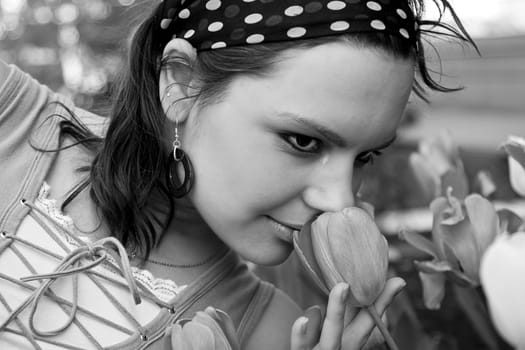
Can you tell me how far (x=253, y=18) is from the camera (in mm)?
1030

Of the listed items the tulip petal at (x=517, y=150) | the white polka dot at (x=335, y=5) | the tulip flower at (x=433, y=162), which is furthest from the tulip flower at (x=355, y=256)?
the tulip flower at (x=433, y=162)

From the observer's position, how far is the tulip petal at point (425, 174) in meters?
1.33

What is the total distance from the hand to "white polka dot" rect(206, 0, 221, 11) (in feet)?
1.49

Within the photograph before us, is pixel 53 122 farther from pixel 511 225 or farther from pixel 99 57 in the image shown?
pixel 99 57

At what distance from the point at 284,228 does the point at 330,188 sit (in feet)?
0.27

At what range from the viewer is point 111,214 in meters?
1.08

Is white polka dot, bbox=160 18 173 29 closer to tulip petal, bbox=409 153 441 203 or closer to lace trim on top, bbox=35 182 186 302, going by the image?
lace trim on top, bbox=35 182 186 302

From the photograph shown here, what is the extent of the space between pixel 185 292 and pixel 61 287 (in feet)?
0.55

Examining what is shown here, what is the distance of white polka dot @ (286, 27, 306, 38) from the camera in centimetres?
99

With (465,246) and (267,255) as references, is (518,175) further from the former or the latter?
(267,255)

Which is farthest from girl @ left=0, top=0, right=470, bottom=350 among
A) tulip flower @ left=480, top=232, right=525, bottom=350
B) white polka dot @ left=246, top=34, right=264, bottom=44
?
tulip flower @ left=480, top=232, right=525, bottom=350

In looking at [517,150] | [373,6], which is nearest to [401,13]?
[373,6]

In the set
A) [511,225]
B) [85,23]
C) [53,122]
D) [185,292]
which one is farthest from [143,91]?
[85,23]

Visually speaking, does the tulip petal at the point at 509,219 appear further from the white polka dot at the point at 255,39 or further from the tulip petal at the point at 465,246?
the white polka dot at the point at 255,39
